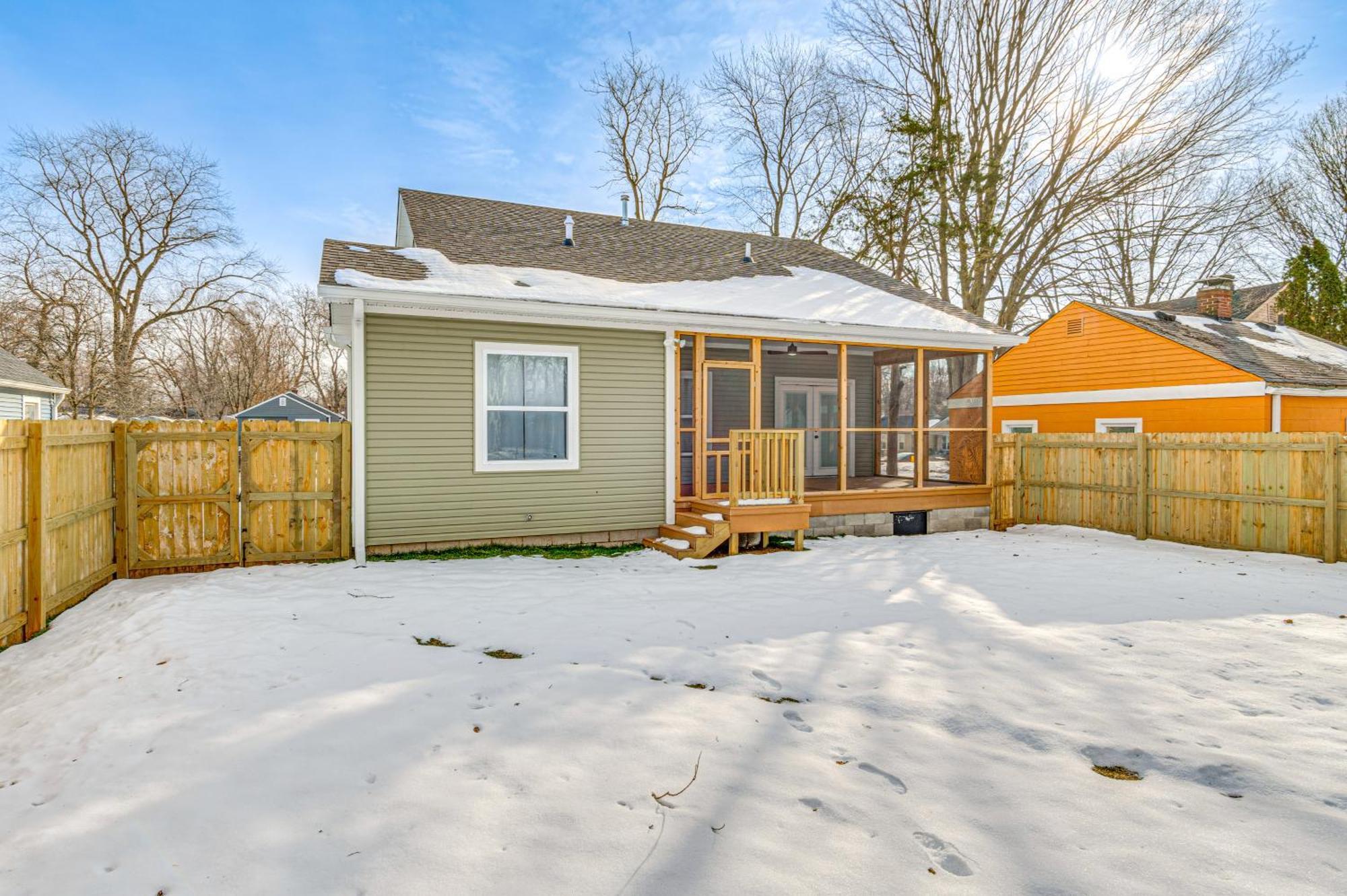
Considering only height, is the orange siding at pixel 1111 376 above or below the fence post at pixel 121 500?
above

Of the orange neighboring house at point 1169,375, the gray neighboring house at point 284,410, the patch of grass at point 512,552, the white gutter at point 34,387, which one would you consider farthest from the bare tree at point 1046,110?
the white gutter at point 34,387

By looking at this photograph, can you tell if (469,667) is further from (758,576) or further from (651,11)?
(651,11)

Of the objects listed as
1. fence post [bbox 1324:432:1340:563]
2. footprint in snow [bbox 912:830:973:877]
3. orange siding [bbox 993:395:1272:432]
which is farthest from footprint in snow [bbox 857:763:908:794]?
orange siding [bbox 993:395:1272:432]

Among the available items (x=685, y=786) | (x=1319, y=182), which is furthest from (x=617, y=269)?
(x=1319, y=182)

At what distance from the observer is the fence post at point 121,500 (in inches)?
242

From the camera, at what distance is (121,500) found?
6.19 m

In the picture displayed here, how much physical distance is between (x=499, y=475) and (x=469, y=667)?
4.02 metres

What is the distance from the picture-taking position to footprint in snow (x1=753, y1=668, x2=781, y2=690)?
364 cm

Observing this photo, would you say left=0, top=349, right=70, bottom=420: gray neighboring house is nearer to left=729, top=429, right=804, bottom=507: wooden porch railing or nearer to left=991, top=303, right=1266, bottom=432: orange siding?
left=729, top=429, right=804, bottom=507: wooden porch railing

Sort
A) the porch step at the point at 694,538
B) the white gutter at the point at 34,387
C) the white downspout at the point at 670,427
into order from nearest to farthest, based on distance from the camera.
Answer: the porch step at the point at 694,538, the white downspout at the point at 670,427, the white gutter at the point at 34,387

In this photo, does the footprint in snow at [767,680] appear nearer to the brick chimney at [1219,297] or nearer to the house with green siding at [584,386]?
the house with green siding at [584,386]

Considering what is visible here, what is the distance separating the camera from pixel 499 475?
7.64 metres

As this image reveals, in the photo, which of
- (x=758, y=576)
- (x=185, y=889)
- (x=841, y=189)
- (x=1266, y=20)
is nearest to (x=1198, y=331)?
(x=1266, y=20)

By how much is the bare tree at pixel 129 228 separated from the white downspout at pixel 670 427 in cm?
2491
